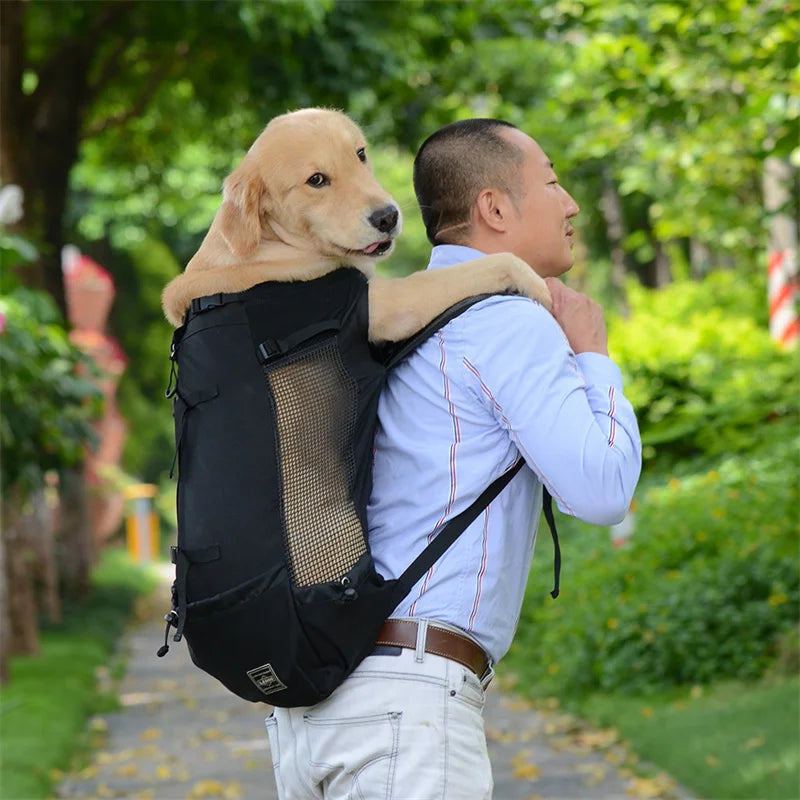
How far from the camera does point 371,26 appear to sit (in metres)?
12.6

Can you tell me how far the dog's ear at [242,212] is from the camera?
3014mm

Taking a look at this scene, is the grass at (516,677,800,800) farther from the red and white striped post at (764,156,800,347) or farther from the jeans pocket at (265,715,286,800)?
the red and white striped post at (764,156,800,347)

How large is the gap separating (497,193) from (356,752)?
112 centimetres

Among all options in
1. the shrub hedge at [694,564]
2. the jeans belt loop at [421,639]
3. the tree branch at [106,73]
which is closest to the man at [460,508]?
the jeans belt loop at [421,639]

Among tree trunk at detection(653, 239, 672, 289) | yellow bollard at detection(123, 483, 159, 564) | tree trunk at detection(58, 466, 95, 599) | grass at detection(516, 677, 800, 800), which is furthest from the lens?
yellow bollard at detection(123, 483, 159, 564)

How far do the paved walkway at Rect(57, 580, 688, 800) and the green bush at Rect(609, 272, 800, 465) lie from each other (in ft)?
8.26

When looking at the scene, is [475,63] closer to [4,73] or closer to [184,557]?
[4,73]

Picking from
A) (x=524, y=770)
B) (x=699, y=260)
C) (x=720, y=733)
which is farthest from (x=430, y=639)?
(x=699, y=260)

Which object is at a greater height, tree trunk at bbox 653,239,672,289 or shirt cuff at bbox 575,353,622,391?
shirt cuff at bbox 575,353,622,391

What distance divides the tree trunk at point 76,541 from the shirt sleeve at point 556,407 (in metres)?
15.8

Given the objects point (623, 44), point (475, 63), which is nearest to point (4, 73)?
point (475, 63)

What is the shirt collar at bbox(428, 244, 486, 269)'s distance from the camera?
3.05 m

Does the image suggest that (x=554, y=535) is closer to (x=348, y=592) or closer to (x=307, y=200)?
(x=348, y=592)

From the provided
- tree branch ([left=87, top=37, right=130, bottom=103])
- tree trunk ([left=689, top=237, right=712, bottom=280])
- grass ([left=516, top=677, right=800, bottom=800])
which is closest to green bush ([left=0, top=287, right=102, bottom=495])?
grass ([left=516, top=677, right=800, bottom=800])
